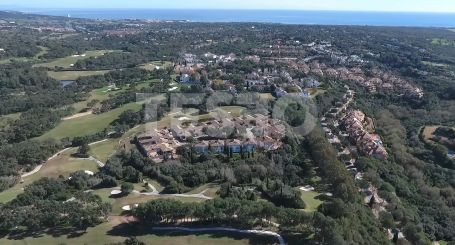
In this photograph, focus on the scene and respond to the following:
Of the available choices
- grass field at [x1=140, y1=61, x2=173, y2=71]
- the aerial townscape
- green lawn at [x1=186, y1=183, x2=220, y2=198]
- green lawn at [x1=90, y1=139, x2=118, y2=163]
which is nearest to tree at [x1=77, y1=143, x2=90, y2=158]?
the aerial townscape

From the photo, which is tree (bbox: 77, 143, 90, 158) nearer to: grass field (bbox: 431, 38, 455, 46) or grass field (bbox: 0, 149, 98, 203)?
grass field (bbox: 0, 149, 98, 203)

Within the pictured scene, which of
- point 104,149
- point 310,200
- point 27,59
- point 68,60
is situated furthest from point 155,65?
point 310,200

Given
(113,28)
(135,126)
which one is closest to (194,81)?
(135,126)

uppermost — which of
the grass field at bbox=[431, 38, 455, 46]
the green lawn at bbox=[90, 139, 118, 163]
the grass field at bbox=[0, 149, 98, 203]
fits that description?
the grass field at bbox=[431, 38, 455, 46]

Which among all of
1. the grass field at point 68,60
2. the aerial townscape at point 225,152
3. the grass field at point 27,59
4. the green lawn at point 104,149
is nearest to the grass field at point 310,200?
the aerial townscape at point 225,152

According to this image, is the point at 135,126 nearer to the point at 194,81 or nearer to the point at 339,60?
the point at 194,81

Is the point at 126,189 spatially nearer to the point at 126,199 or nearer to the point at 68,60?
the point at 126,199
